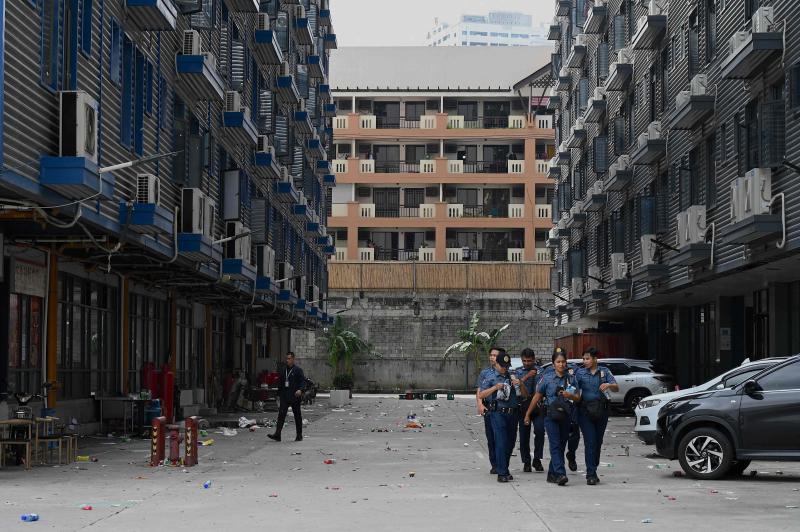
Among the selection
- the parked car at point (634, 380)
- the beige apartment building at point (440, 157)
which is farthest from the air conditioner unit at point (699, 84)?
the beige apartment building at point (440, 157)

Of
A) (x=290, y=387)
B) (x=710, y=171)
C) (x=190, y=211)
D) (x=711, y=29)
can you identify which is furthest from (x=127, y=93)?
(x=710, y=171)

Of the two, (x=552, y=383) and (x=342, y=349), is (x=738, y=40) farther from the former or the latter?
(x=342, y=349)

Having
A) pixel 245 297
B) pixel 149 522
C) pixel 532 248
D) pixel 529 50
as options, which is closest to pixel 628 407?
pixel 245 297

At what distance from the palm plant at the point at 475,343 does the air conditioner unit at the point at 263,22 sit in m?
30.6

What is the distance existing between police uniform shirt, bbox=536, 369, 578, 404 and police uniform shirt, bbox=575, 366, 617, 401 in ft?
0.29

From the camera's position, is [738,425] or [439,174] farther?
[439,174]

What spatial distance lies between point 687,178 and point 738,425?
16982 mm

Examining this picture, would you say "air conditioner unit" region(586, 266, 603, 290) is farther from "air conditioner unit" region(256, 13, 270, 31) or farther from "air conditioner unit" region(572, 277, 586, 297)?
"air conditioner unit" region(256, 13, 270, 31)

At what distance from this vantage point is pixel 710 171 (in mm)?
31312

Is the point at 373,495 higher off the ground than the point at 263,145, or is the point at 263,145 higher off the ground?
the point at 263,145

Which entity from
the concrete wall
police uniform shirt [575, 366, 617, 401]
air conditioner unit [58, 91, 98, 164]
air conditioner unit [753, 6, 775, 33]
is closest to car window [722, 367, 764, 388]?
police uniform shirt [575, 366, 617, 401]

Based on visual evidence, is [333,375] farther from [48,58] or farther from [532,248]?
[48,58]

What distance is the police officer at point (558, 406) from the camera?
17016mm

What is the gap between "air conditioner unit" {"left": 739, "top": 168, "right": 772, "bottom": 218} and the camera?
24.4 metres
